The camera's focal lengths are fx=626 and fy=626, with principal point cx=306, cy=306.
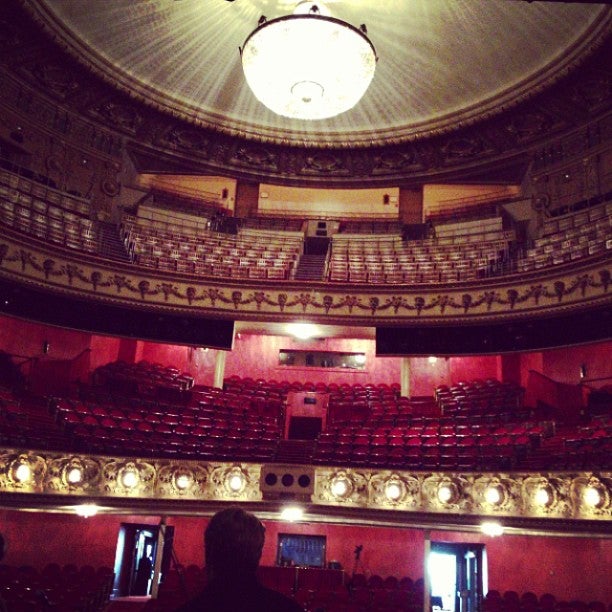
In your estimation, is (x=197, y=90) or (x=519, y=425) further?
(x=197, y=90)

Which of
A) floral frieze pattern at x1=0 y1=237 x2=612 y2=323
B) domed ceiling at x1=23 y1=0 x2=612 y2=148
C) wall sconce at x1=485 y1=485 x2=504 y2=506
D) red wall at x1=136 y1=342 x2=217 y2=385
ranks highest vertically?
domed ceiling at x1=23 y1=0 x2=612 y2=148

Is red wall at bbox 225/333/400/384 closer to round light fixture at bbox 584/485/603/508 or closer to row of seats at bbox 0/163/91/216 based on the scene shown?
row of seats at bbox 0/163/91/216

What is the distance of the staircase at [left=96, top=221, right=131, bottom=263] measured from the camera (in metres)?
12.6

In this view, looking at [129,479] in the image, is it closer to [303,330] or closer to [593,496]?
[303,330]

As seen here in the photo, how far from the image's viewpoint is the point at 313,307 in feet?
41.2

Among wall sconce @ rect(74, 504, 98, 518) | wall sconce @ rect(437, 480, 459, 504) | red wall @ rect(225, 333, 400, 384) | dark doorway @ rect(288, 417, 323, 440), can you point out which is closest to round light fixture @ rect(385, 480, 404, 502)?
wall sconce @ rect(437, 480, 459, 504)

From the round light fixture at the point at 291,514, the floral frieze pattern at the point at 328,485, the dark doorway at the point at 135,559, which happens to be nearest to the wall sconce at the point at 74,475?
the floral frieze pattern at the point at 328,485

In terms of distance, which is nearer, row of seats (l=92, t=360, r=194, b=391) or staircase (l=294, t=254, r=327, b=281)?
row of seats (l=92, t=360, r=194, b=391)

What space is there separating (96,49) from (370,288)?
7.12 meters

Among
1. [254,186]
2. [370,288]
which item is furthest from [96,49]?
[370,288]

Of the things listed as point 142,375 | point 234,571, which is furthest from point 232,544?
point 142,375

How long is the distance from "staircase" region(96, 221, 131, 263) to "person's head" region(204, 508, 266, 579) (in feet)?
38.7

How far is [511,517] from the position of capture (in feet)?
26.8

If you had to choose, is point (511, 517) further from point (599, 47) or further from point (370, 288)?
point (599, 47)
